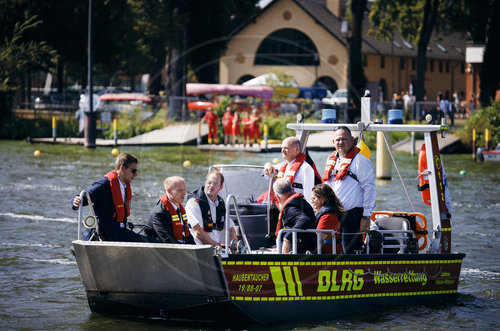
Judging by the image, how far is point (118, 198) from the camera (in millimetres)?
9445

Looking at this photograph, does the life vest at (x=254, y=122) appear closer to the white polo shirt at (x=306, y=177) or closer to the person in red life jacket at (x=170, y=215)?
the white polo shirt at (x=306, y=177)

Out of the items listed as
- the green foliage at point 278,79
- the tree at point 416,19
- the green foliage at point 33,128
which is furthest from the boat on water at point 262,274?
the green foliage at point 278,79

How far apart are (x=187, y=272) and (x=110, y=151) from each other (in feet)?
90.0

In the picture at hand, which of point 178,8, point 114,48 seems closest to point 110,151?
point 178,8

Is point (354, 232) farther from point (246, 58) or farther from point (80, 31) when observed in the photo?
point (246, 58)

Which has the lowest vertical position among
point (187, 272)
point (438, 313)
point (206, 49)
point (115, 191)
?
point (438, 313)

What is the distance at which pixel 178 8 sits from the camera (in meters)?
47.8

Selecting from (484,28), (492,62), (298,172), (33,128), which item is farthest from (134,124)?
(298,172)

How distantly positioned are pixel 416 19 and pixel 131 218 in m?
33.7

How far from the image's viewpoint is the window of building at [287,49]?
57.3m

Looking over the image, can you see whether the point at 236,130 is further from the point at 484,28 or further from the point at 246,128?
the point at 484,28

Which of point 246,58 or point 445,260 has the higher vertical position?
point 246,58

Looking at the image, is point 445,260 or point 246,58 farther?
point 246,58

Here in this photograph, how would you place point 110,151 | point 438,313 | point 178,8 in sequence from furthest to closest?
point 178,8 → point 110,151 → point 438,313
